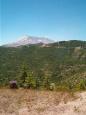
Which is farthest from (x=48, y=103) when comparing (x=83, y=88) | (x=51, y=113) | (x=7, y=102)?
(x=83, y=88)

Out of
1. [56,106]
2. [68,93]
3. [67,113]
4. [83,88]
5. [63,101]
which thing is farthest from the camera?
[83,88]

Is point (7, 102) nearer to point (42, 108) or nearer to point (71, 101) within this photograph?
point (42, 108)

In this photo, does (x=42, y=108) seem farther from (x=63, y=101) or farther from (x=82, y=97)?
(x=82, y=97)

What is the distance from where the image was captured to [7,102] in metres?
15.3

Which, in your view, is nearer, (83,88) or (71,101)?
(71,101)

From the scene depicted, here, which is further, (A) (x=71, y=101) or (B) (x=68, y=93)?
(B) (x=68, y=93)

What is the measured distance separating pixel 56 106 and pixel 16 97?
3.28 meters

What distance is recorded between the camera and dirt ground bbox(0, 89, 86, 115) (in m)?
13.5

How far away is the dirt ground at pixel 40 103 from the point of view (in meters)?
13.5

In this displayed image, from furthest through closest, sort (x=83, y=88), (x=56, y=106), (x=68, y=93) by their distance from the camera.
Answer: (x=83, y=88), (x=68, y=93), (x=56, y=106)

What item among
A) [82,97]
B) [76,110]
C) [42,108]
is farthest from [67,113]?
[82,97]

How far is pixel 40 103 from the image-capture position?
15055mm

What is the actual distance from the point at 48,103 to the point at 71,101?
1.66m

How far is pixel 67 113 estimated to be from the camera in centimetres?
1325
